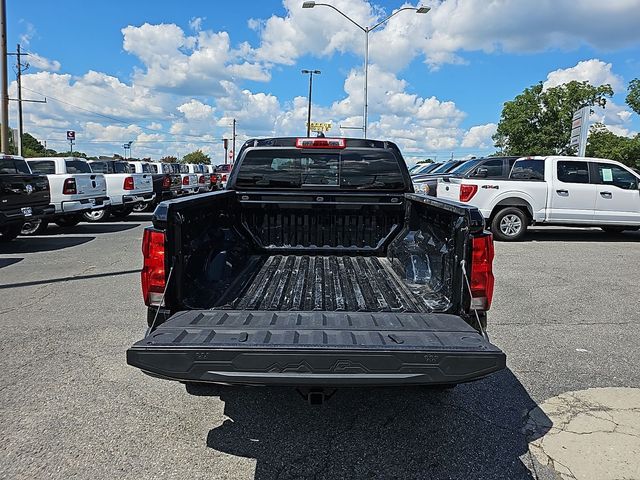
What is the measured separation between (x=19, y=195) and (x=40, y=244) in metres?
1.55

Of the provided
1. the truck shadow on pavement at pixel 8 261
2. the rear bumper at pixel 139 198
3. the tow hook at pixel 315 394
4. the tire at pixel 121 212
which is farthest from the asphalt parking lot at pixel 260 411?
the tire at pixel 121 212

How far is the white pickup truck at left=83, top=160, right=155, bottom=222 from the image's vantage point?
15.4 meters

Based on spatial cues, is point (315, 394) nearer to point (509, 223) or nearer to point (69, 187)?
point (509, 223)

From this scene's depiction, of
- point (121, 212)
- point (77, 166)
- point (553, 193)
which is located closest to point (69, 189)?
point (77, 166)

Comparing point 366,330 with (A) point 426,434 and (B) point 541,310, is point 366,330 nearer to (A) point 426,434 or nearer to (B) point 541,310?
(A) point 426,434

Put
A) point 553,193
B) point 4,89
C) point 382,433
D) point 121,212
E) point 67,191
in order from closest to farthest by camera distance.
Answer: point 382,433, point 553,193, point 67,191, point 121,212, point 4,89

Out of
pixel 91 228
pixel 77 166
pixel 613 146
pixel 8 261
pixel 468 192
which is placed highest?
pixel 613 146

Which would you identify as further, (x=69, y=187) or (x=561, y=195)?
(x=69, y=187)

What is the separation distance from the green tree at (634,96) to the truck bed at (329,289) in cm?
3204

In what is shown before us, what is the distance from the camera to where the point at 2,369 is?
430cm

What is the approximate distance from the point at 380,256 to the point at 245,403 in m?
2.17

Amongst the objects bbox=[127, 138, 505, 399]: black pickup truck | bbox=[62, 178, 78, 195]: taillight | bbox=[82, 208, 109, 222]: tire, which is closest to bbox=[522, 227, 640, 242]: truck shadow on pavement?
bbox=[127, 138, 505, 399]: black pickup truck

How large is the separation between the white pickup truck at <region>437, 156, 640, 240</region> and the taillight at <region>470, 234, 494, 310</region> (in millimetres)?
9229

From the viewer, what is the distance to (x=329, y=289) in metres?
4.00
